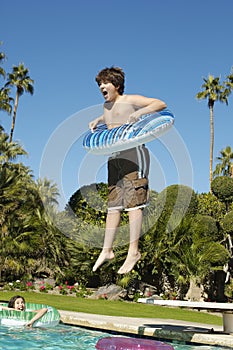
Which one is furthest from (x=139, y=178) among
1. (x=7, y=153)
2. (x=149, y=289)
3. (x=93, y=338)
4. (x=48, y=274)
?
(x=7, y=153)

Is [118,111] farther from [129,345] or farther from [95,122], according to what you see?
[129,345]

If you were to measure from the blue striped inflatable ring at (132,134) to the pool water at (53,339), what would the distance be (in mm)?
5516

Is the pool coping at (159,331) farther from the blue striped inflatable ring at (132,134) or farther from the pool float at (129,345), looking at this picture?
the blue striped inflatable ring at (132,134)

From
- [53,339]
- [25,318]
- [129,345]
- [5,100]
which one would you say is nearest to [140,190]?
[129,345]

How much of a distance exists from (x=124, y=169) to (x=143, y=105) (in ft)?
1.68

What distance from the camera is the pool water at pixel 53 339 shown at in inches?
350

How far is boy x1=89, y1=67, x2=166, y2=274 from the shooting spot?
3863 mm

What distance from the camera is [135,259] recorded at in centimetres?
399

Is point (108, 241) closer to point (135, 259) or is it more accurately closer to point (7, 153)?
point (135, 259)

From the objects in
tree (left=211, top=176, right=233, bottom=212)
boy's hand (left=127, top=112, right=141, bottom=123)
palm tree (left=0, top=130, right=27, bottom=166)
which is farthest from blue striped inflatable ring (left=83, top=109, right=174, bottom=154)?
palm tree (left=0, top=130, right=27, bottom=166)

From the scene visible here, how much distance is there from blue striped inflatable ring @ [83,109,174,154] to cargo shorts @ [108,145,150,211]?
15 cm

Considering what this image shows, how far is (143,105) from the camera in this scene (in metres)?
3.97

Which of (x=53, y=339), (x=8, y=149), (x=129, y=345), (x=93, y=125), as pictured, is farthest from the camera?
(x=8, y=149)

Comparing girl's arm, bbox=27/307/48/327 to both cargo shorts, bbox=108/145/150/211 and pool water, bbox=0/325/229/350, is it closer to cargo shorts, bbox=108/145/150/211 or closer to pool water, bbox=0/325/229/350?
pool water, bbox=0/325/229/350
